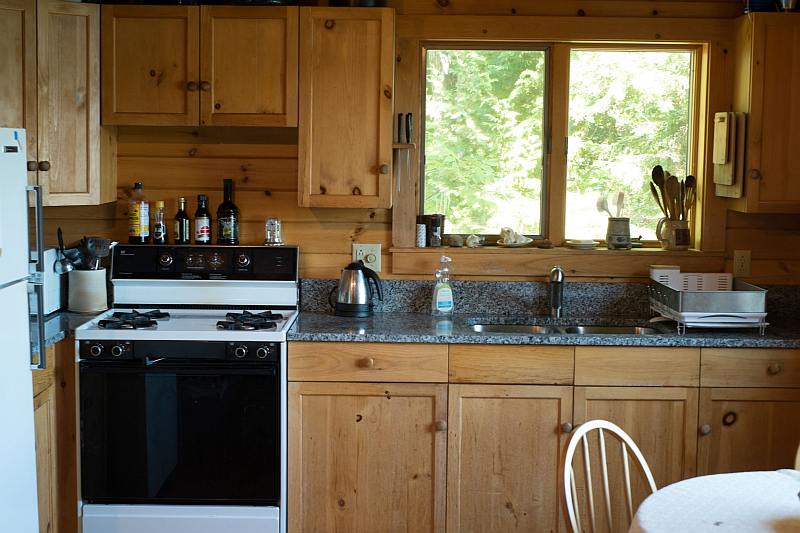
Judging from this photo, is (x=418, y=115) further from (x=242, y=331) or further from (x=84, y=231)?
(x=84, y=231)

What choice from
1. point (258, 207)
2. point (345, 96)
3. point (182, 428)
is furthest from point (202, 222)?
point (182, 428)

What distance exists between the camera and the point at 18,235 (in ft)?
8.95

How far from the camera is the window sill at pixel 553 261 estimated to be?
3838mm

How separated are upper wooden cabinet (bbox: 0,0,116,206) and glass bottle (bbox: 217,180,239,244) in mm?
443

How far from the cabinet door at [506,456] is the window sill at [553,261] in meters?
0.63

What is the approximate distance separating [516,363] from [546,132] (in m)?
1.03

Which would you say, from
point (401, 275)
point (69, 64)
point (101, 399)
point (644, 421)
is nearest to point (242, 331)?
point (101, 399)

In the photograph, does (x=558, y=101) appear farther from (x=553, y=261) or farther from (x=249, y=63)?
(x=249, y=63)

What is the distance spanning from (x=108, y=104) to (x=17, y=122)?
0.37 m

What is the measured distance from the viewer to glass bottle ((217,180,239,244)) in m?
3.79

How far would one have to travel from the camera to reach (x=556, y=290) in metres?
3.76

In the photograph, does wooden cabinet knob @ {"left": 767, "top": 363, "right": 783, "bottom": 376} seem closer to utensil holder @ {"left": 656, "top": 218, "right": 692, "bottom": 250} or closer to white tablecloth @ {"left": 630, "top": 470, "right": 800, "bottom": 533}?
utensil holder @ {"left": 656, "top": 218, "right": 692, "bottom": 250}

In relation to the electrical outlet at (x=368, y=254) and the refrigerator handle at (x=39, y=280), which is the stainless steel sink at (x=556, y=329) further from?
the refrigerator handle at (x=39, y=280)

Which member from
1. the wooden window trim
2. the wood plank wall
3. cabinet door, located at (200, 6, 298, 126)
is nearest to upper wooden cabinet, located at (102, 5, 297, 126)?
cabinet door, located at (200, 6, 298, 126)
